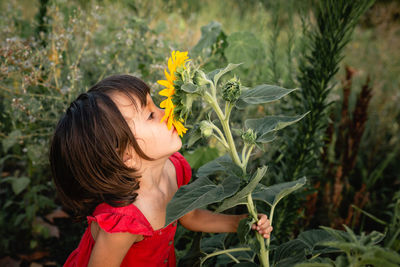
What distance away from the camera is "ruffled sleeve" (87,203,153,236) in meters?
1.03

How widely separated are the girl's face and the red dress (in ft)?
0.72

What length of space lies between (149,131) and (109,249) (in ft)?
1.27

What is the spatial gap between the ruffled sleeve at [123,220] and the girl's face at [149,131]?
0.69 feet

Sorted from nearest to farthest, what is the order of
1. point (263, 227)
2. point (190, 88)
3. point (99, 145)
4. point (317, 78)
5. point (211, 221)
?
point (190, 88) < point (263, 227) < point (99, 145) < point (211, 221) < point (317, 78)

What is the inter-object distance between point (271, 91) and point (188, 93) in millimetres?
208

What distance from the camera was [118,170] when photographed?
3.62ft

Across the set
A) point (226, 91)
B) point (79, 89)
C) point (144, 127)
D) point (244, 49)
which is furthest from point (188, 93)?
point (244, 49)

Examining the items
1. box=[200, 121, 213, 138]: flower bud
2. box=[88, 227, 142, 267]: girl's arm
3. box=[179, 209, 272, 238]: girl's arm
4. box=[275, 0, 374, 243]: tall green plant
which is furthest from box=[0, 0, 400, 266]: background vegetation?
box=[200, 121, 213, 138]: flower bud

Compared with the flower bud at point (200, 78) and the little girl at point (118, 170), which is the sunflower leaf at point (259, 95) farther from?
the little girl at point (118, 170)

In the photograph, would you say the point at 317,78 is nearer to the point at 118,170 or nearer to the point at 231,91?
the point at 231,91

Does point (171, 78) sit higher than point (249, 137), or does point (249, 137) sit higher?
point (171, 78)

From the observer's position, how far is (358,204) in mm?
1741

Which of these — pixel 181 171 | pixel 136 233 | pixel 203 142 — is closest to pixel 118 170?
pixel 136 233

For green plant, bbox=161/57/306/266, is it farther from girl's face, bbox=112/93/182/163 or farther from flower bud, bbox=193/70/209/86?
girl's face, bbox=112/93/182/163
